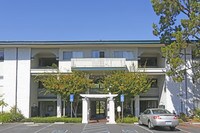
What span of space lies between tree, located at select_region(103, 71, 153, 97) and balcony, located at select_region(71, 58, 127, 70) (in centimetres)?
133

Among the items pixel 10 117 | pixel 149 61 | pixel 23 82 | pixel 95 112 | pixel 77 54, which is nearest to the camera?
pixel 10 117

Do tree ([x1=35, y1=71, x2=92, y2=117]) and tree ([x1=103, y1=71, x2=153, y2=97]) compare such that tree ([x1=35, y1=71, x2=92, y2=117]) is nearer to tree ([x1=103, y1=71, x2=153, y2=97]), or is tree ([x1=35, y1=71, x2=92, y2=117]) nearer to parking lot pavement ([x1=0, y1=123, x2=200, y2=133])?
tree ([x1=103, y1=71, x2=153, y2=97])

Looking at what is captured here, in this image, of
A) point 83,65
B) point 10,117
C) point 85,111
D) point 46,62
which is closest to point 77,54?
point 83,65

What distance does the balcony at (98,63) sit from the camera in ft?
111

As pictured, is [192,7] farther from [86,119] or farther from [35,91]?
[35,91]

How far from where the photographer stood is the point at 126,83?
31672mm

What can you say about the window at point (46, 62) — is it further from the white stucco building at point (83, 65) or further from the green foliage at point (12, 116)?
the green foliage at point (12, 116)

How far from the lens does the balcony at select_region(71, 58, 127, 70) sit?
33781 millimetres

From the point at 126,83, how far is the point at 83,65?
215 inches

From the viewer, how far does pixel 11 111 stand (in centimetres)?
3341

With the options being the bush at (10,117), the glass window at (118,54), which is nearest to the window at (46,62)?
the bush at (10,117)

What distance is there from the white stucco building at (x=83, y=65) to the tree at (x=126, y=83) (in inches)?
63.8

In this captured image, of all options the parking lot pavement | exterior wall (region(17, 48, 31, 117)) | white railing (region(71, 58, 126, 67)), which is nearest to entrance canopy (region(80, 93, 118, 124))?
white railing (region(71, 58, 126, 67))

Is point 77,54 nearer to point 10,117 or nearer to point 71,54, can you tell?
point 71,54
